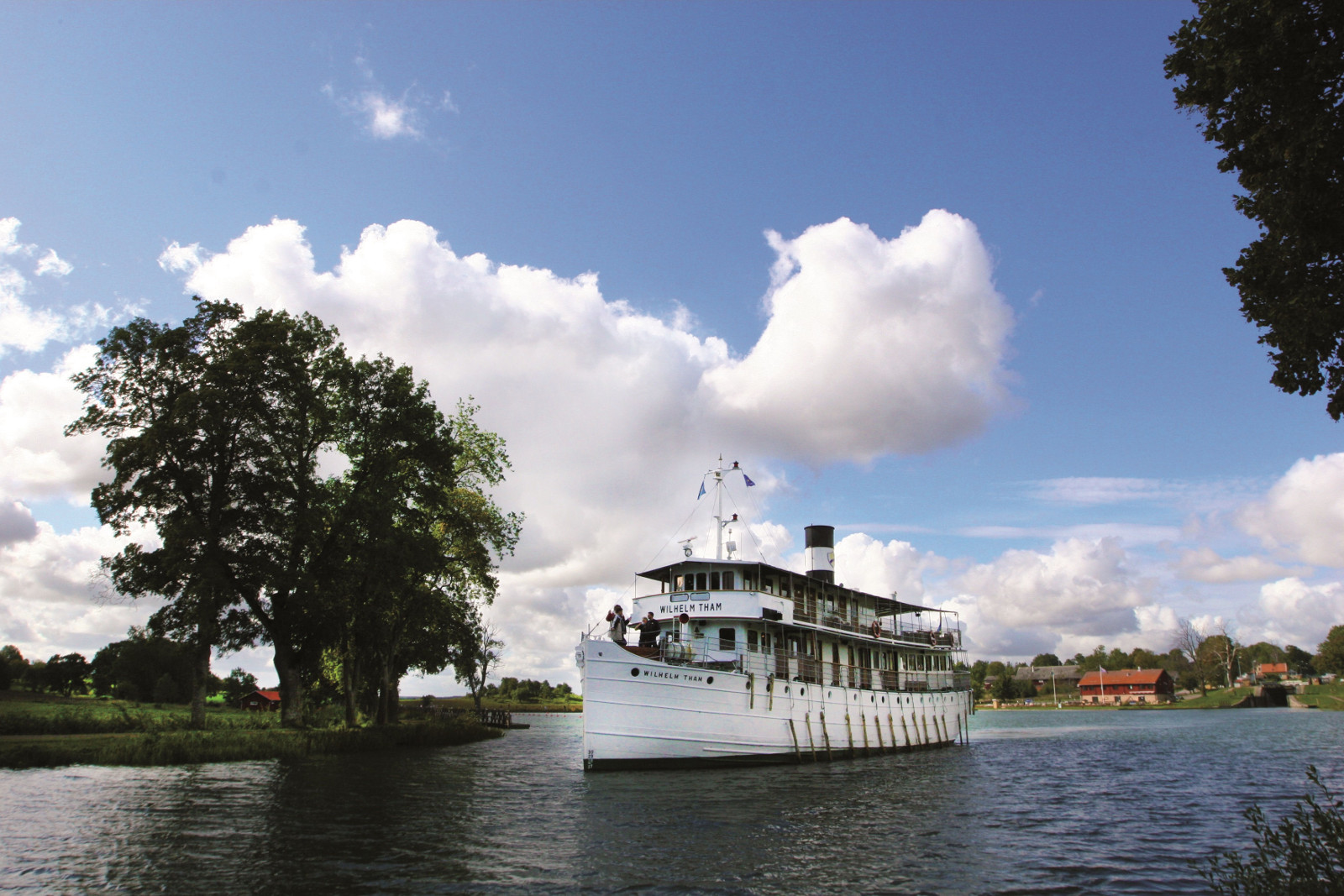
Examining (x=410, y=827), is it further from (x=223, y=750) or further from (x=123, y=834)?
(x=223, y=750)

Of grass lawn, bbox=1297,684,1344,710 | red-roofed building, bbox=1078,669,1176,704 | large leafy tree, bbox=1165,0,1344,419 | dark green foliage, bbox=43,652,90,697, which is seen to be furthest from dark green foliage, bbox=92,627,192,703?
red-roofed building, bbox=1078,669,1176,704

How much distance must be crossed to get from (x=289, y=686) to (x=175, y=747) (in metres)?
7.76

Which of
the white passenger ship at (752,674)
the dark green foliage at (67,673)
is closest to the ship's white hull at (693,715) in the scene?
the white passenger ship at (752,674)

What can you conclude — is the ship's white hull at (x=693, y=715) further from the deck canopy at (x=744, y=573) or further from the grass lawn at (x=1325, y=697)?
the grass lawn at (x=1325, y=697)

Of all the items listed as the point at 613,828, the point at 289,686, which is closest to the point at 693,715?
the point at 613,828

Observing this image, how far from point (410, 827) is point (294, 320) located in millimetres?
25505

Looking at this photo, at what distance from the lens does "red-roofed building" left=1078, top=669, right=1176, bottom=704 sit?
14000 centimetres

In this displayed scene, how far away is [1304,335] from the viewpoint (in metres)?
10.3

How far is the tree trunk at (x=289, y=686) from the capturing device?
3494 centimetres

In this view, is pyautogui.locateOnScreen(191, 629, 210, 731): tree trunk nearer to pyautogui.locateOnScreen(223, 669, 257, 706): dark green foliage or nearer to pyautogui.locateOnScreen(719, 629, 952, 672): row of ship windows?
pyautogui.locateOnScreen(719, 629, 952, 672): row of ship windows

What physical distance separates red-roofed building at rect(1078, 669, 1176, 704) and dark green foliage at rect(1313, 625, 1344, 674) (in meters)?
22.7

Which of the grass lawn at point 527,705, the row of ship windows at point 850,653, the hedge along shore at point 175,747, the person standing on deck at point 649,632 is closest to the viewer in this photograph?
the hedge along shore at point 175,747

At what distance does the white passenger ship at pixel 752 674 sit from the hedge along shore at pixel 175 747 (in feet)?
38.4

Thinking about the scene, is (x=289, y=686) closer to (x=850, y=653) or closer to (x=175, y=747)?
(x=175, y=747)
